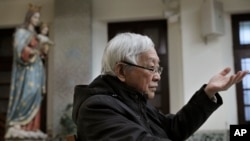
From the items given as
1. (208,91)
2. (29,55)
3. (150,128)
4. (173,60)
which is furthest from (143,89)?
(173,60)

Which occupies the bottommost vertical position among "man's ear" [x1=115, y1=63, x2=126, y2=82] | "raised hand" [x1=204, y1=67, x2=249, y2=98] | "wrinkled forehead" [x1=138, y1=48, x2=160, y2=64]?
"raised hand" [x1=204, y1=67, x2=249, y2=98]

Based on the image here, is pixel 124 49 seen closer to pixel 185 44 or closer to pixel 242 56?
pixel 185 44

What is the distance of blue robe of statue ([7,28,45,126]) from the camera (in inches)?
171

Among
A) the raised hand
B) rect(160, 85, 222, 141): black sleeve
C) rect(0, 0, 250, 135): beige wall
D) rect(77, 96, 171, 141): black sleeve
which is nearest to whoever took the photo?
rect(77, 96, 171, 141): black sleeve

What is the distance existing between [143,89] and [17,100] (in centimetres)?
333

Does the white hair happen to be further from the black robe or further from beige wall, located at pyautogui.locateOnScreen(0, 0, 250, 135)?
beige wall, located at pyautogui.locateOnScreen(0, 0, 250, 135)

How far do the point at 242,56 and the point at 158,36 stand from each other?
1.11 meters

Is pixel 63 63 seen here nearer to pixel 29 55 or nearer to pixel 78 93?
pixel 29 55

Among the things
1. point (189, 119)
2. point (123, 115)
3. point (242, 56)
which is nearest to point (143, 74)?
point (123, 115)

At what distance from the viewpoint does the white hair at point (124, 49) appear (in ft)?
4.26

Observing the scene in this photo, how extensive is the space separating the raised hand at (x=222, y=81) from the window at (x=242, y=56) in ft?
11.2

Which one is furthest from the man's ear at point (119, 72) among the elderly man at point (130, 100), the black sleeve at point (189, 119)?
the black sleeve at point (189, 119)

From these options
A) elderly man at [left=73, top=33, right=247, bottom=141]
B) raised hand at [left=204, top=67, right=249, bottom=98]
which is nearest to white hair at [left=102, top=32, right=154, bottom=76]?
elderly man at [left=73, top=33, right=247, bottom=141]

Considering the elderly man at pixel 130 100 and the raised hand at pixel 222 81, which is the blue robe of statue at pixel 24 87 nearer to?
the elderly man at pixel 130 100
